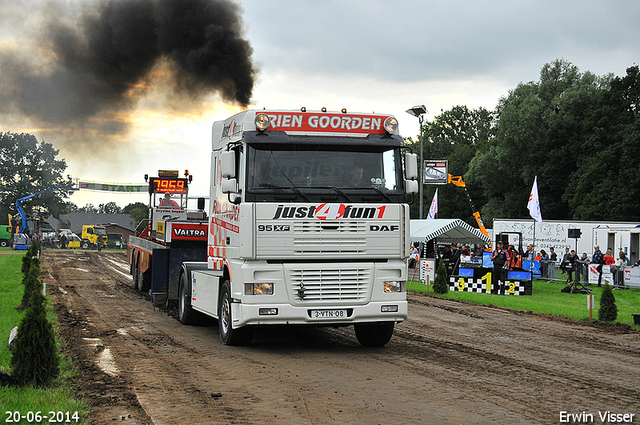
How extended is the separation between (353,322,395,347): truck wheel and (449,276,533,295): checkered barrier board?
13.5 metres

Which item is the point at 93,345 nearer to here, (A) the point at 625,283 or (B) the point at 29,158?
(A) the point at 625,283

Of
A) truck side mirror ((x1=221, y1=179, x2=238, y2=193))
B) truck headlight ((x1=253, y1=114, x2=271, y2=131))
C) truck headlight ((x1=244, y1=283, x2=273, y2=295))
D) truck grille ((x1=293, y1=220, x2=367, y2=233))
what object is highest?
truck headlight ((x1=253, y1=114, x2=271, y2=131))

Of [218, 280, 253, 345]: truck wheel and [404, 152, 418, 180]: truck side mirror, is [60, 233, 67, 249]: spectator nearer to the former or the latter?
[218, 280, 253, 345]: truck wheel

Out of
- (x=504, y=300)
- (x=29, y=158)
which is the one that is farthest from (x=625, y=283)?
(x=29, y=158)

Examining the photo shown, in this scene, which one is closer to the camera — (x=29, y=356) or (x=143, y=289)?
(x=29, y=356)

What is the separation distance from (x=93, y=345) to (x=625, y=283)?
2220 centimetres

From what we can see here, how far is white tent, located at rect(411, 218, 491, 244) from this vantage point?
3123 cm

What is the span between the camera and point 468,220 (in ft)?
262

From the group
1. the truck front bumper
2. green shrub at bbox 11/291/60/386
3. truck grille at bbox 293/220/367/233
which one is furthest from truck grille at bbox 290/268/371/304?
green shrub at bbox 11/291/60/386

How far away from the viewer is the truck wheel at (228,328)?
1012 centimetres

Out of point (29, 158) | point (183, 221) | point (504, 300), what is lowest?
point (504, 300)

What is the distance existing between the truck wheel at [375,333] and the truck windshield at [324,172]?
2.10 meters

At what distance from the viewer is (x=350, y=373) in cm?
841

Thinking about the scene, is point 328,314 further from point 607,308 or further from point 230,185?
point 607,308
